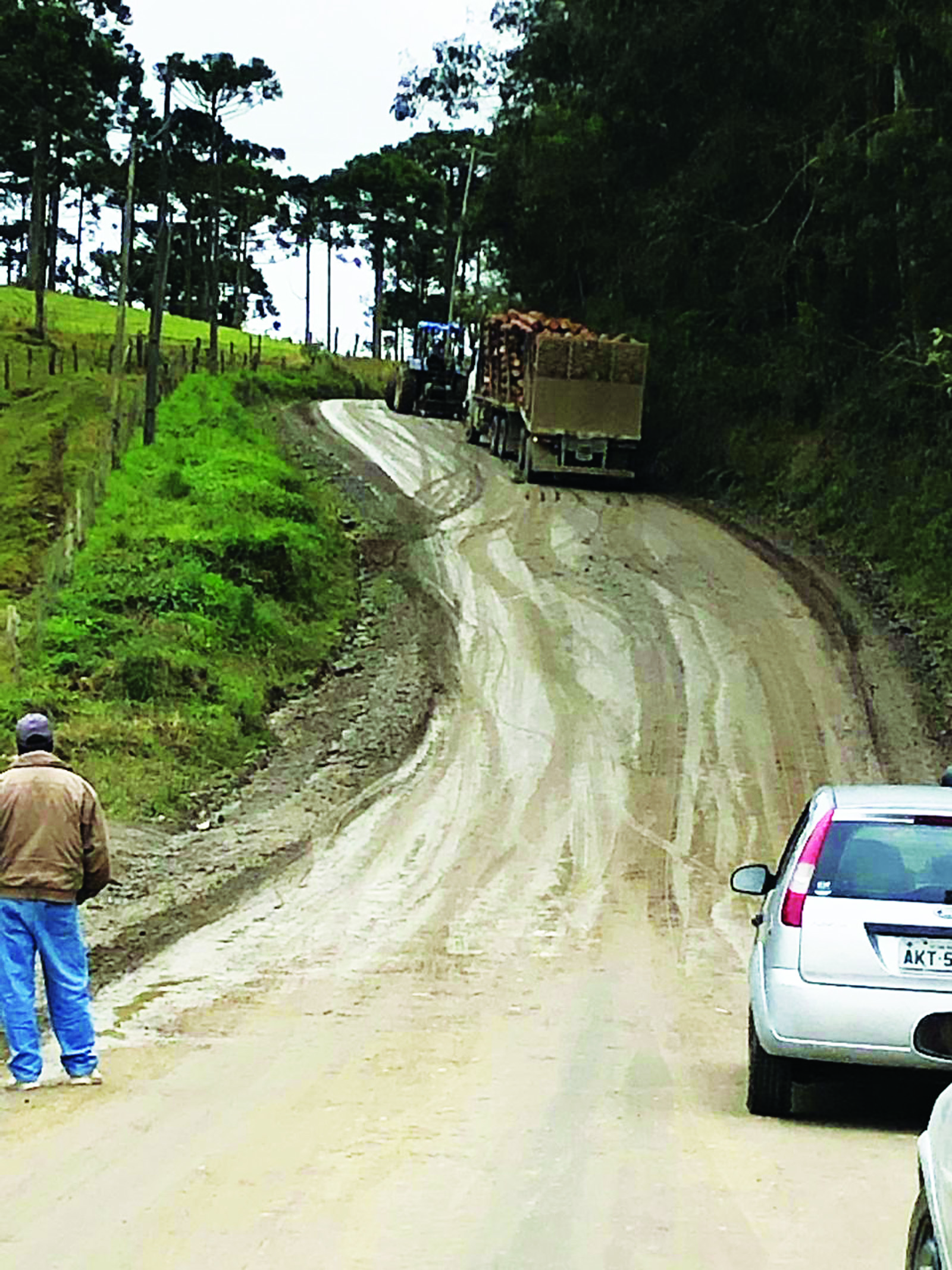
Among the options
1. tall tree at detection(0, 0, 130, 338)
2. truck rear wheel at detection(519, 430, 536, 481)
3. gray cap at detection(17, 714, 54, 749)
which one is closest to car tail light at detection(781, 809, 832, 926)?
gray cap at detection(17, 714, 54, 749)

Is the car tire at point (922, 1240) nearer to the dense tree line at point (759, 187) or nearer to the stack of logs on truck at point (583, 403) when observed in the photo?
the dense tree line at point (759, 187)

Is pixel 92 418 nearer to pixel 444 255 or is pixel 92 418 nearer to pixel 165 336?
pixel 165 336

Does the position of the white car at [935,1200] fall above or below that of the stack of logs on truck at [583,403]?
below

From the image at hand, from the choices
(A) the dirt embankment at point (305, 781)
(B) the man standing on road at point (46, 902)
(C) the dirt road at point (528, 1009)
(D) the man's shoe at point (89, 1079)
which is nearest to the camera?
(C) the dirt road at point (528, 1009)

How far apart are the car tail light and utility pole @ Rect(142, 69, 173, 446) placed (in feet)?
94.0

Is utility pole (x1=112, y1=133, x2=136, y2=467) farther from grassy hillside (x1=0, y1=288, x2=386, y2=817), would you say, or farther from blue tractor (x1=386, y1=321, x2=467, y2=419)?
blue tractor (x1=386, y1=321, x2=467, y2=419)

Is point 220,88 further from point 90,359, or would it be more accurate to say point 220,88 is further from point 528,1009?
point 528,1009

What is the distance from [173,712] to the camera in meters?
21.5

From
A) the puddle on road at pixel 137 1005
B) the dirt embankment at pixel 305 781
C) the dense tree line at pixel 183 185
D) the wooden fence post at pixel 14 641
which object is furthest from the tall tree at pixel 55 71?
the puddle on road at pixel 137 1005

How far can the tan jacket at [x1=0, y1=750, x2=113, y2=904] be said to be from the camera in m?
9.36

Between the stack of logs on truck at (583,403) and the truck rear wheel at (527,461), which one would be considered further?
the truck rear wheel at (527,461)

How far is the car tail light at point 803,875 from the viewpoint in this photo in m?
8.55

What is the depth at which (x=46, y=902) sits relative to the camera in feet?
30.8

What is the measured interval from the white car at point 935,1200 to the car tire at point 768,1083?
349 centimetres
